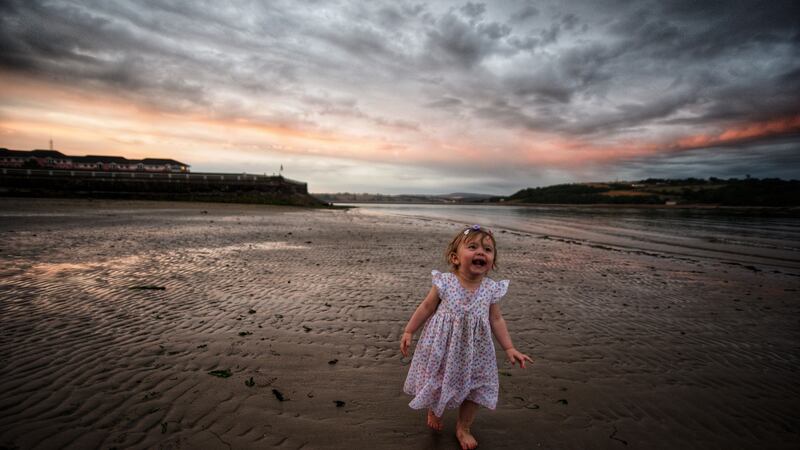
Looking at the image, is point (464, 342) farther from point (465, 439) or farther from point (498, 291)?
point (465, 439)

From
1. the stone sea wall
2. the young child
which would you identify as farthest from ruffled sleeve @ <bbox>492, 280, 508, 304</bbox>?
the stone sea wall

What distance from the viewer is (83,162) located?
9488 cm

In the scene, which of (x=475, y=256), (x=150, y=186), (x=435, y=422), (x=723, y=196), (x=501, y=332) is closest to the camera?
(x=475, y=256)

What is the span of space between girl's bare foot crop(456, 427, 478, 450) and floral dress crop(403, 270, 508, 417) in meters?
0.32

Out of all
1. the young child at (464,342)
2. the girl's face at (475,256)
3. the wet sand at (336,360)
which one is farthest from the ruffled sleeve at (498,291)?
the wet sand at (336,360)

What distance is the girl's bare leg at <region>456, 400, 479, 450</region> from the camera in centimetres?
320

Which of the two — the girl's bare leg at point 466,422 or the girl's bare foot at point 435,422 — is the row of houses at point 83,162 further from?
the girl's bare leg at point 466,422

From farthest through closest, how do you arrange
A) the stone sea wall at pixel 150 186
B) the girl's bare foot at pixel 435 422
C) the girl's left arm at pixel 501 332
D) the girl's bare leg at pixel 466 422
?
the stone sea wall at pixel 150 186 → the girl's bare foot at pixel 435 422 → the girl's bare leg at pixel 466 422 → the girl's left arm at pixel 501 332

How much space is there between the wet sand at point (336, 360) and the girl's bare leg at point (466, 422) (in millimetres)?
137

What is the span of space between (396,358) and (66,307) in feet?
21.7

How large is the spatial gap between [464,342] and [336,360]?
2.44 meters

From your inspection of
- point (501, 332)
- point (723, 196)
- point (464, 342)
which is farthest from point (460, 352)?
point (723, 196)

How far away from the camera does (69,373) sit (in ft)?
13.2

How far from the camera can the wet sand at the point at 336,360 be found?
3.30 metres
